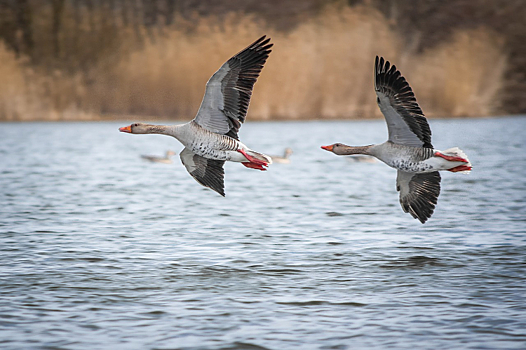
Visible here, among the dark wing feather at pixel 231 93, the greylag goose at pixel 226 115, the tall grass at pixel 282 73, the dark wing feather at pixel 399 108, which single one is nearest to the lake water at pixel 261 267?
the greylag goose at pixel 226 115

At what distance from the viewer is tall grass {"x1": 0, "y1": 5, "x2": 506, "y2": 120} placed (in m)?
80.7

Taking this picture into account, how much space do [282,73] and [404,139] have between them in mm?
71083

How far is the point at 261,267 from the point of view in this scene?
15453mm

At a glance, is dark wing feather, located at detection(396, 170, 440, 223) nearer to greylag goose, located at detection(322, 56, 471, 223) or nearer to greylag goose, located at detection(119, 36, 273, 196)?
greylag goose, located at detection(322, 56, 471, 223)

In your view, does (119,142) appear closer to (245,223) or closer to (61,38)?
(61,38)

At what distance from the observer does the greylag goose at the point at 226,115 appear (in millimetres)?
11445

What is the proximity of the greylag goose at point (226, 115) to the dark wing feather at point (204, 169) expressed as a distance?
912mm

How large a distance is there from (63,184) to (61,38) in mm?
55801

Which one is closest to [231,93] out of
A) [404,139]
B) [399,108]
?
[399,108]

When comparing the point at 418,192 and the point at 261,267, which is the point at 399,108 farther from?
the point at 261,267

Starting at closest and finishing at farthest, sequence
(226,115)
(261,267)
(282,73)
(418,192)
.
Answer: (226,115)
(418,192)
(261,267)
(282,73)

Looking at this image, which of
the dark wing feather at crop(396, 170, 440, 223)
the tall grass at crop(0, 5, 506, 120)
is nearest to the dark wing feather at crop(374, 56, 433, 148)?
the dark wing feather at crop(396, 170, 440, 223)

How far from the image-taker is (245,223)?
69.7ft

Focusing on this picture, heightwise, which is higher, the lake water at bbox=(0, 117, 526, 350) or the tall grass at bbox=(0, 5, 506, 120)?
the tall grass at bbox=(0, 5, 506, 120)
